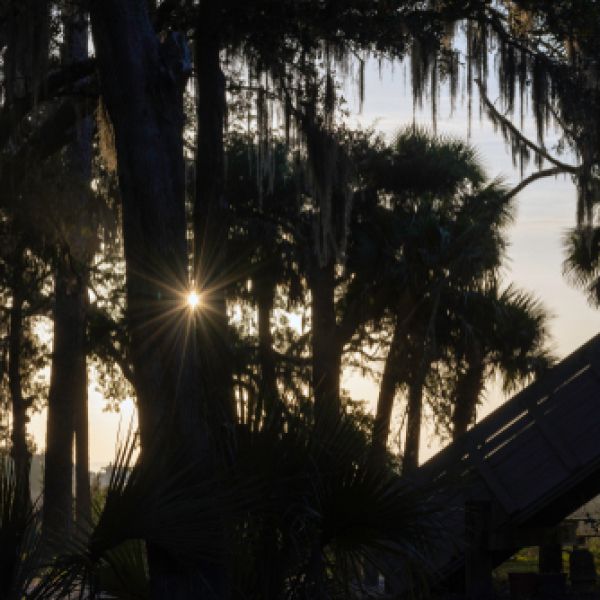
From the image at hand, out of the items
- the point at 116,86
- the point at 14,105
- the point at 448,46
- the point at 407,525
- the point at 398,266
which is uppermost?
the point at 398,266

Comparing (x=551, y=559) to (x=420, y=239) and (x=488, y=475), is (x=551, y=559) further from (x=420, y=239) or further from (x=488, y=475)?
(x=420, y=239)

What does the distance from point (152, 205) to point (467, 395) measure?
23.6 meters

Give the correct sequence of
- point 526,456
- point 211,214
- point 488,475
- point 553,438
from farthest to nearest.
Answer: point 488,475, point 526,456, point 553,438, point 211,214

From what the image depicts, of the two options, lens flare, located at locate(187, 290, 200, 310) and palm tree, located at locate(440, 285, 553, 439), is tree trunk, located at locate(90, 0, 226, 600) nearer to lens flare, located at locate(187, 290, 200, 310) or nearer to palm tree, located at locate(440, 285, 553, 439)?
lens flare, located at locate(187, 290, 200, 310)

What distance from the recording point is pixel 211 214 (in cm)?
1092

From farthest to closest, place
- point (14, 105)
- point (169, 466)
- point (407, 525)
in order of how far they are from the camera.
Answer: point (14, 105) → point (407, 525) → point (169, 466)

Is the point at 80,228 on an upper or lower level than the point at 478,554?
upper

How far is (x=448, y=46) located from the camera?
14.4m

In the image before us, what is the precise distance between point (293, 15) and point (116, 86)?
3013mm

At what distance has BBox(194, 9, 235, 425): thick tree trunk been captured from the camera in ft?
33.2

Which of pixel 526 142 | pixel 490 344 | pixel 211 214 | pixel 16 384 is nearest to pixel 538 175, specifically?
pixel 526 142

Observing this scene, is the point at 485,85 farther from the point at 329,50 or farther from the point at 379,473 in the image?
→ the point at 379,473

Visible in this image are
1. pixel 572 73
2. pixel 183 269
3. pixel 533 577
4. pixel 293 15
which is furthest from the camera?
pixel 533 577

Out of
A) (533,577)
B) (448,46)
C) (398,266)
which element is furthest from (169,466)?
(398,266)
